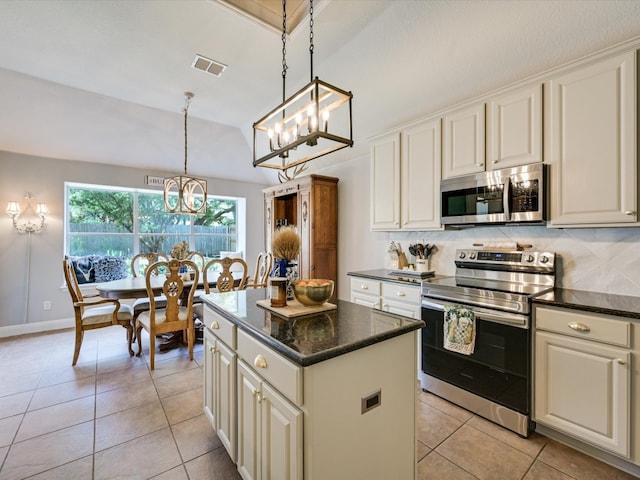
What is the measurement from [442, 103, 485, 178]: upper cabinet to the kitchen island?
5.82 feet

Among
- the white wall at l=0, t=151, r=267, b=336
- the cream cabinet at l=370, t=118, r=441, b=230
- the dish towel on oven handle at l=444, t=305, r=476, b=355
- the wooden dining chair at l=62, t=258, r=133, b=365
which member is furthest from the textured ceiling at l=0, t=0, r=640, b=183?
the wooden dining chair at l=62, t=258, r=133, b=365

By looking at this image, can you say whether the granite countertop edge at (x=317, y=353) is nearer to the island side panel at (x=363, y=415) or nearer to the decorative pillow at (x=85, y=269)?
the island side panel at (x=363, y=415)

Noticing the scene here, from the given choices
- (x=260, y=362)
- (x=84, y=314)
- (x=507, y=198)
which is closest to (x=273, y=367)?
(x=260, y=362)

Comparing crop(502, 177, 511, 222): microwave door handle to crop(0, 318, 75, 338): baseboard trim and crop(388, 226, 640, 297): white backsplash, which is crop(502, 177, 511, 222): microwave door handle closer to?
crop(388, 226, 640, 297): white backsplash

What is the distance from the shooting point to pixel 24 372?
2959 millimetres

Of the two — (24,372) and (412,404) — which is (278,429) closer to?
→ (412,404)

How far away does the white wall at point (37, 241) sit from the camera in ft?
13.2

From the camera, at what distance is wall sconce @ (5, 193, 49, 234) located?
13.1ft

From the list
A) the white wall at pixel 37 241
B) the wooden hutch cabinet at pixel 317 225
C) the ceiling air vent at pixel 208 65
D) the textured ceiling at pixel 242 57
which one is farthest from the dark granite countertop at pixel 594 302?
the white wall at pixel 37 241

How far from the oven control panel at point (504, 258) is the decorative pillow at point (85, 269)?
5.46m

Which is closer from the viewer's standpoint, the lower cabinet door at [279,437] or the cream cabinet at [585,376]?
the lower cabinet door at [279,437]

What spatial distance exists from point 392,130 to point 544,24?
1.47m

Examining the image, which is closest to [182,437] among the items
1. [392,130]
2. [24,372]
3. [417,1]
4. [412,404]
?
[412,404]

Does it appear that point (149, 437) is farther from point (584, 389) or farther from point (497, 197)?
point (497, 197)
